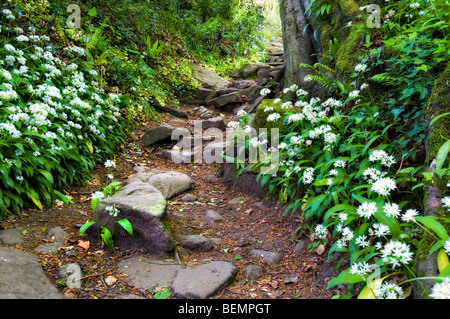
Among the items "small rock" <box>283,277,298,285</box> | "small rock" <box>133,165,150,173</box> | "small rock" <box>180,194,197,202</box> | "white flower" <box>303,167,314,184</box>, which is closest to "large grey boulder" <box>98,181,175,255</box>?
"small rock" <box>283,277,298,285</box>

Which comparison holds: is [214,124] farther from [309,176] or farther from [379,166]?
[379,166]

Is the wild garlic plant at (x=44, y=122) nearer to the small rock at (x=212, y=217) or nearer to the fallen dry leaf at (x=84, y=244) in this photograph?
the fallen dry leaf at (x=84, y=244)

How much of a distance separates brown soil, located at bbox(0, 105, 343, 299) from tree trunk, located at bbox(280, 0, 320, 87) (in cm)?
269

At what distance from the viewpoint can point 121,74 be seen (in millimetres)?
7000

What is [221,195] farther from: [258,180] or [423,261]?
[423,261]

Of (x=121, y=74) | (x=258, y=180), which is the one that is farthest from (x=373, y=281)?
(x=121, y=74)

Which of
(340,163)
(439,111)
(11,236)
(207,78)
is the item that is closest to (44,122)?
(11,236)

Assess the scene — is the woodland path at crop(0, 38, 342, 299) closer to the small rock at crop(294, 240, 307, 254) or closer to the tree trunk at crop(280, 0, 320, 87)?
the small rock at crop(294, 240, 307, 254)

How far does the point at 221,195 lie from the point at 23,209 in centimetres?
268

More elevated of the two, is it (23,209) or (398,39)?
(398,39)

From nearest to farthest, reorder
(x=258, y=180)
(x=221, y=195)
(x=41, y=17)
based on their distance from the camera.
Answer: (x=258, y=180)
(x=221, y=195)
(x=41, y=17)

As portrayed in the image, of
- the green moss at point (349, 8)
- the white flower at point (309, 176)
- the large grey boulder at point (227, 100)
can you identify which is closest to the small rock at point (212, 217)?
the white flower at point (309, 176)

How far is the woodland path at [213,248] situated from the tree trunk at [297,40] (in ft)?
8.89

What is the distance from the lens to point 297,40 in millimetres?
5941
